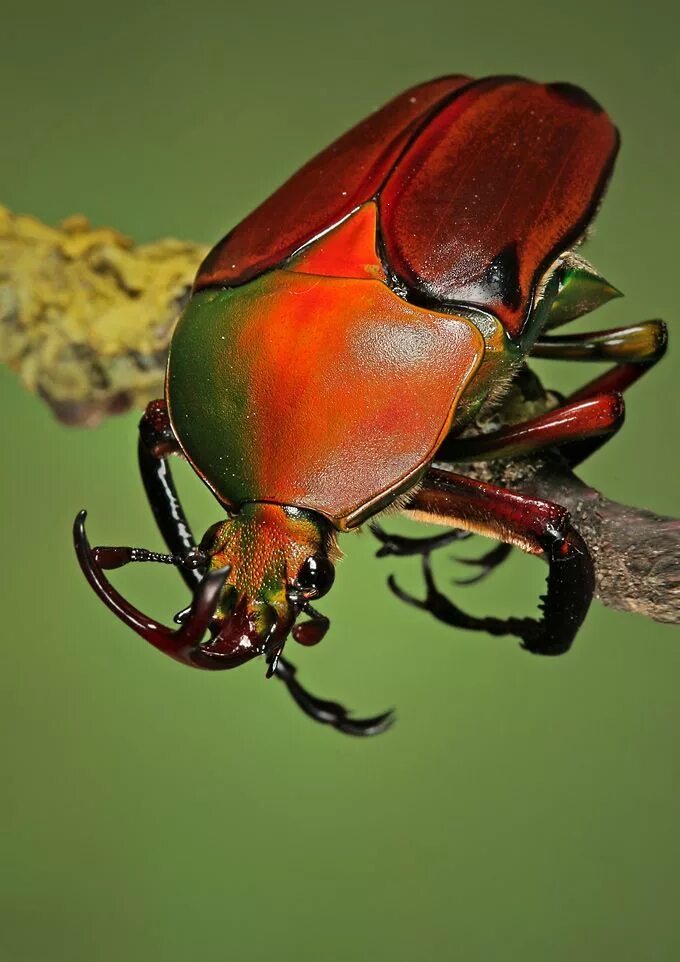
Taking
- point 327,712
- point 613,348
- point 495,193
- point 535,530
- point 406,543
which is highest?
point 495,193

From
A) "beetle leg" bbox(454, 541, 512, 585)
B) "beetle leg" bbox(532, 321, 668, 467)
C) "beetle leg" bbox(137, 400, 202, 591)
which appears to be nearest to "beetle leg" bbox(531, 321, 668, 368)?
"beetle leg" bbox(532, 321, 668, 467)

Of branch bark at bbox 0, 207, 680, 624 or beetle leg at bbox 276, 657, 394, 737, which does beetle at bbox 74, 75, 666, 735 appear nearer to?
beetle leg at bbox 276, 657, 394, 737

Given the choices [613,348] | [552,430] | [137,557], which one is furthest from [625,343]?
[137,557]

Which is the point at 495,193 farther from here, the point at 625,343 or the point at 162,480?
the point at 162,480

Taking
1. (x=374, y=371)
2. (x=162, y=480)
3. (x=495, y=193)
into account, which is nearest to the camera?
(x=374, y=371)

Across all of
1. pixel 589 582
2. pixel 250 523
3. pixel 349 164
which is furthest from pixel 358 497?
pixel 349 164

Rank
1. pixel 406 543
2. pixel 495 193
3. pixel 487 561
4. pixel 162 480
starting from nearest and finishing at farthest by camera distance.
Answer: pixel 495 193
pixel 162 480
pixel 406 543
pixel 487 561

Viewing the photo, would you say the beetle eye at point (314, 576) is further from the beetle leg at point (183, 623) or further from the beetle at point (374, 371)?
Result: the beetle leg at point (183, 623)
